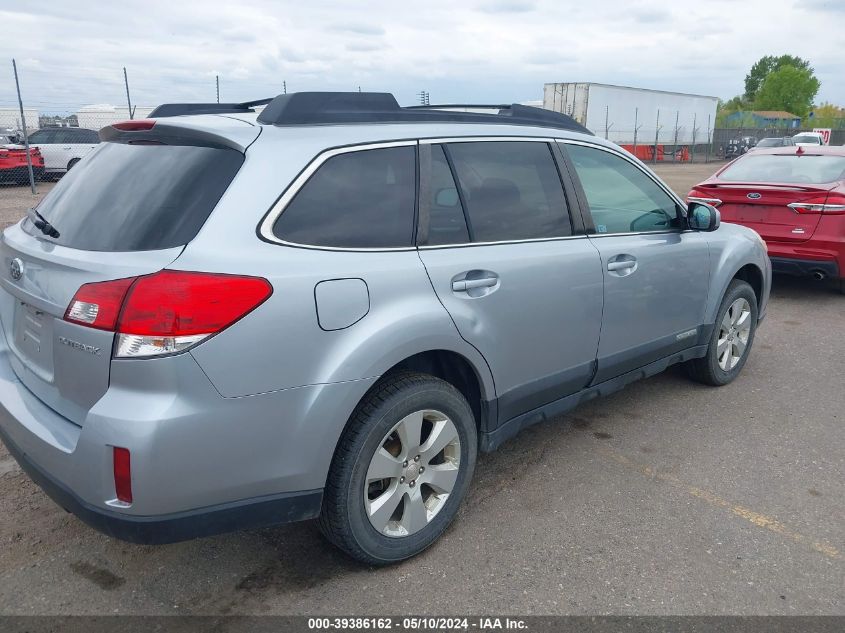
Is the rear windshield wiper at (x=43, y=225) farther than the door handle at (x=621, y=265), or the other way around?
the door handle at (x=621, y=265)

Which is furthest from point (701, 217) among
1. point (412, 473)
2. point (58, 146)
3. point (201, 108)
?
point (58, 146)

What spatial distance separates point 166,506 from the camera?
2195 mm

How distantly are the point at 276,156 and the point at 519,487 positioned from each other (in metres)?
1.98

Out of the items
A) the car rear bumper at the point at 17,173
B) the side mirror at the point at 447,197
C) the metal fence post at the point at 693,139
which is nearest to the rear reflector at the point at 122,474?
the side mirror at the point at 447,197

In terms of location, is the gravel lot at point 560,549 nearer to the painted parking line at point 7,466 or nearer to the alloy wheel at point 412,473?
the painted parking line at point 7,466

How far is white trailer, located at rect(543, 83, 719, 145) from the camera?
33469mm

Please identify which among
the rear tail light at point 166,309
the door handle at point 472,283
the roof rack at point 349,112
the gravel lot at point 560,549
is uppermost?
the roof rack at point 349,112

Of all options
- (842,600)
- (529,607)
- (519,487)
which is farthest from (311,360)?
(842,600)

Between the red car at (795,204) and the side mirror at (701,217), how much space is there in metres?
2.93

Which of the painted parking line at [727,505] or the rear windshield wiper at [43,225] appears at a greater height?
the rear windshield wiper at [43,225]

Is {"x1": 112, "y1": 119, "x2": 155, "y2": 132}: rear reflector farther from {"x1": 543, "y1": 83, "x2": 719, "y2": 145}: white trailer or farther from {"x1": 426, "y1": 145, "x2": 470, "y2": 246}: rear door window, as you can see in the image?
{"x1": 543, "y1": 83, "x2": 719, "y2": 145}: white trailer

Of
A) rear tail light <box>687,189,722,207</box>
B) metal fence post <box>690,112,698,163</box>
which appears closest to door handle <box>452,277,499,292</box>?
rear tail light <box>687,189,722,207</box>

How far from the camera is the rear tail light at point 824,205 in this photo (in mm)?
6703

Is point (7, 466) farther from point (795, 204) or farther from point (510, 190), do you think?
point (795, 204)
